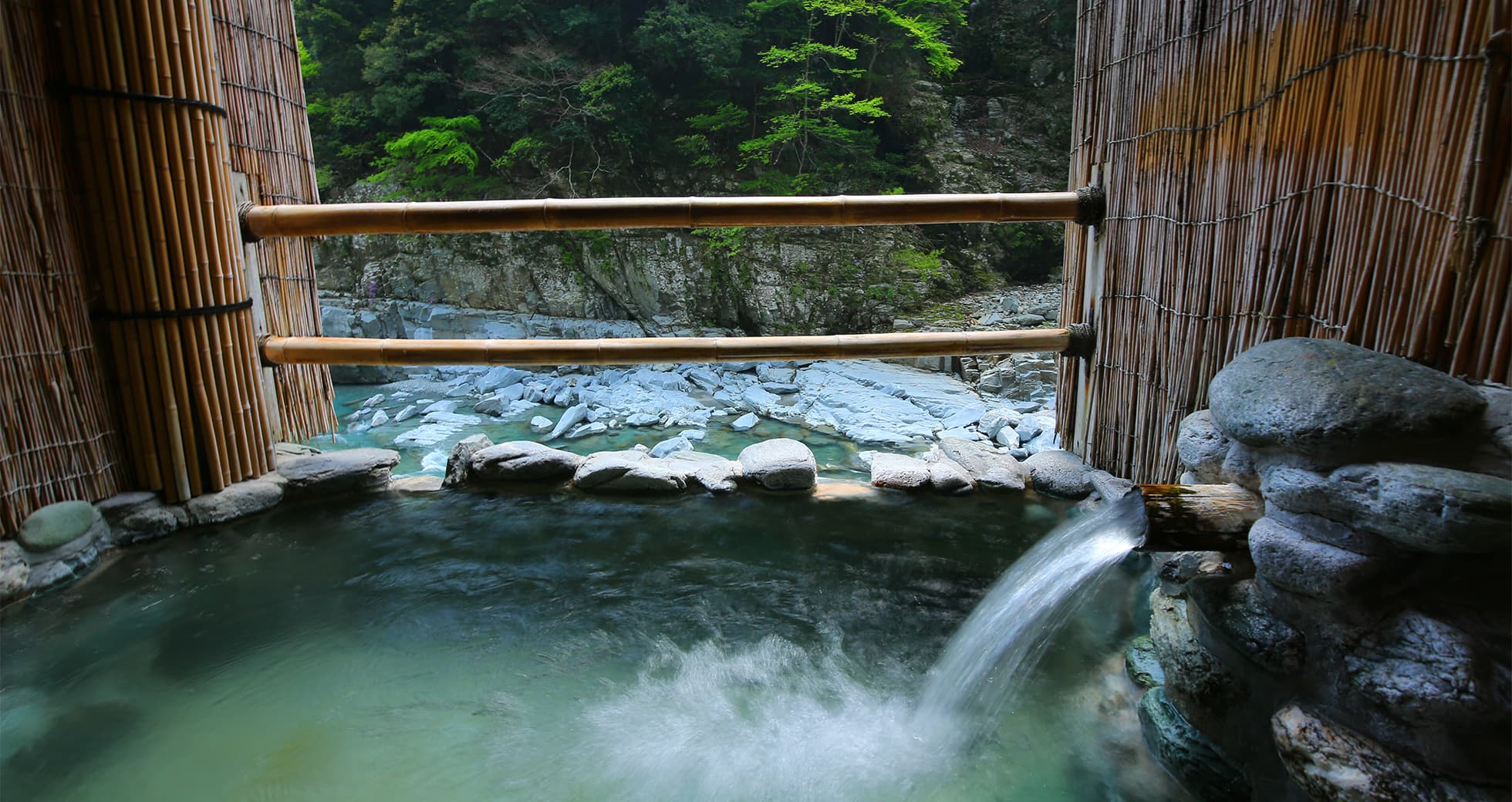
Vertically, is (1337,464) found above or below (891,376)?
above

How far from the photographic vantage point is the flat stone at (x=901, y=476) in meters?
3.25

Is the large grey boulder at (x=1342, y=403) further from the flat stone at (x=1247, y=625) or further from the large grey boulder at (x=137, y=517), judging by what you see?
the large grey boulder at (x=137, y=517)

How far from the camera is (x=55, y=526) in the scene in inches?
102

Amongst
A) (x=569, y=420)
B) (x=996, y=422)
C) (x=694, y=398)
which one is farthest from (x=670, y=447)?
(x=996, y=422)

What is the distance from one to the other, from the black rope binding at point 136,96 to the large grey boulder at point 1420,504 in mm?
3648

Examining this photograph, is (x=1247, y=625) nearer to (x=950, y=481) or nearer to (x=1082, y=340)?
(x=950, y=481)

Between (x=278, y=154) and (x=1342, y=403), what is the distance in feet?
13.1

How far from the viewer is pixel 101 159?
8.80 feet

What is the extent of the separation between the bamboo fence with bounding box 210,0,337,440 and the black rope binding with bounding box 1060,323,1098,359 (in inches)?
136

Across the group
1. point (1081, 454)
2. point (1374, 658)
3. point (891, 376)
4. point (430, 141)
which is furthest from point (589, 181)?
point (1374, 658)

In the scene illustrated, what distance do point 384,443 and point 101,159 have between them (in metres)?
3.51

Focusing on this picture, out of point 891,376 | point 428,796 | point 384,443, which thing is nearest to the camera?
point 428,796

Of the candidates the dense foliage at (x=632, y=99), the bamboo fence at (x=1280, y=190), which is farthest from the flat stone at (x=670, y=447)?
the dense foliage at (x=632, y=99)

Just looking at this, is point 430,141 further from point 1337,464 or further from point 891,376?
point 1337,464
